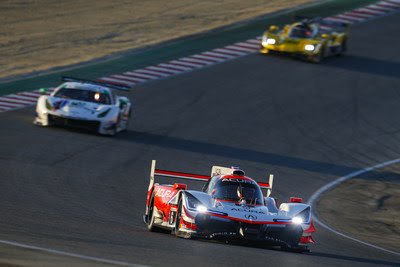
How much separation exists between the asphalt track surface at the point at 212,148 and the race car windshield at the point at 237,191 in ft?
4.14

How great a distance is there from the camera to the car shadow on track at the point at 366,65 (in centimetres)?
3979

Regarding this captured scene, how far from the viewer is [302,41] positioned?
3969 cm

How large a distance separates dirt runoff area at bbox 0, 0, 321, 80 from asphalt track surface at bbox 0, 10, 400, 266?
440 centimetres

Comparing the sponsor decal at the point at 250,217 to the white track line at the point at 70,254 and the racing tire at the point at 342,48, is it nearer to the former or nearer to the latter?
the white track line at the point at 70,254

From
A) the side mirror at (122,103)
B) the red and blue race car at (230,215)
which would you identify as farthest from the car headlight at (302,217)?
the side mirror at (122,103)

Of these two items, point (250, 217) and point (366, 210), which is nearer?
point (250, 217)

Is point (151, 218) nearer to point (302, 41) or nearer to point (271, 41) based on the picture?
point (271, 41)

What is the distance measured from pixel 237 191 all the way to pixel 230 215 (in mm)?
1289

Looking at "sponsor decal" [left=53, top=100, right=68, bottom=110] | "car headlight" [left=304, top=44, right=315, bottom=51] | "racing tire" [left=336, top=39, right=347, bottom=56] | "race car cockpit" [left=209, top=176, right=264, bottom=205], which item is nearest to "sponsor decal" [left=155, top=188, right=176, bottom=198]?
"race car cockpit" [left=209, top=176, right=264, bottom=205]

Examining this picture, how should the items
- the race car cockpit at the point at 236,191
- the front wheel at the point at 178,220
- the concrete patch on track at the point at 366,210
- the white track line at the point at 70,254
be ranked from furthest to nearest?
the concrete patch on track at the point at 366,210 < the race car cockpit at the point at 236,191 < the front wheel at the point at 178,220 < the white track line at the point at 70,254

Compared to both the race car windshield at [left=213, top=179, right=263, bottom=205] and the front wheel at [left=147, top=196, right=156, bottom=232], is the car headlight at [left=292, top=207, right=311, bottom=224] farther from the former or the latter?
the front wheel at [left=147, top=196, right=156, bottom=232]

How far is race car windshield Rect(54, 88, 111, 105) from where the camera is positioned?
2814 centimetres

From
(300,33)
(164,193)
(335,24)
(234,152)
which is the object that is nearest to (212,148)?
(234,152)

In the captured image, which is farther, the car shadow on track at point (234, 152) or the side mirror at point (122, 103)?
the side mirror at point (122, 103)
